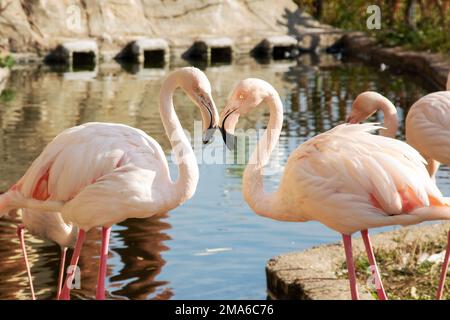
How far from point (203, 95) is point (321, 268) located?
68.0 inches

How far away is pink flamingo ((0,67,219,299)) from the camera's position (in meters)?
4.34

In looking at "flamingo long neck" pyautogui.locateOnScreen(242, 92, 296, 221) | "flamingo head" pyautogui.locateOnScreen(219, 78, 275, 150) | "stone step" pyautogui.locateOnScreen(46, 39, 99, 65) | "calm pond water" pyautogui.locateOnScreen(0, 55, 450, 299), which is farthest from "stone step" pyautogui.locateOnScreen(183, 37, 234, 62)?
"flamingo head" pyautogui.locateOnScreen(219, 78, 275, 150)

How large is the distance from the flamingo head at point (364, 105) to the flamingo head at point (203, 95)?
1.20 m

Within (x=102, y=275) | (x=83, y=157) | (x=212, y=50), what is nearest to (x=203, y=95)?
(x=83, y=157)

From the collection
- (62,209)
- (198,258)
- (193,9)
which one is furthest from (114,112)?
(193,9)

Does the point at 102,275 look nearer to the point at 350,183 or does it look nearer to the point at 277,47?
the point at 350,183

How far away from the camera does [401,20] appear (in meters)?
24.7

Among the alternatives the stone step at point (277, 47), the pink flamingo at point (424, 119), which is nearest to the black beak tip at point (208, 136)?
the pink flamingo at point (424, 119)

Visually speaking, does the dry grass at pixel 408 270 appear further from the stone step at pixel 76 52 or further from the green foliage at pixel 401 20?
the stone step at pixel 76 52

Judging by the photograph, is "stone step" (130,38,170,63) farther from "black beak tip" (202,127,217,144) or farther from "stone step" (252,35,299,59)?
"black beak tip" (202,127,217,144)

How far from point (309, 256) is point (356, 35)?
63.7ft

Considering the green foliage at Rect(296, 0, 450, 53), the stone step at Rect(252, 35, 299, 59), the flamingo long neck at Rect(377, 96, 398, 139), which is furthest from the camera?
the stone step at Rect(252, 35, 299, 59)

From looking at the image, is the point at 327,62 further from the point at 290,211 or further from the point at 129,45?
the point at 290,211

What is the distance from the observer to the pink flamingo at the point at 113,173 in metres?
4.34
